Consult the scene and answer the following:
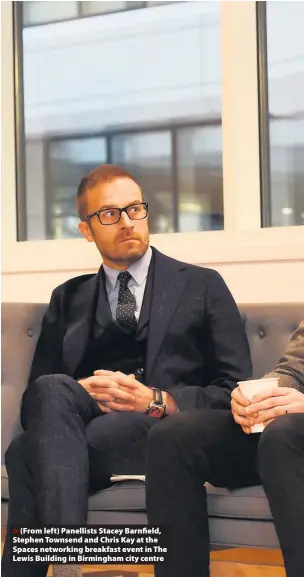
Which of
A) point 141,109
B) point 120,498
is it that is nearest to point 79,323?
point 120,498

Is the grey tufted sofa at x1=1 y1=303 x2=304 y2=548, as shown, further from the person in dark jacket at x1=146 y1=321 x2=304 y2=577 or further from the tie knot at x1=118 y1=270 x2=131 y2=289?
the tie knot at x1=118 y1=270 x2=131 y2=289

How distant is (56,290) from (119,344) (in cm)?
29

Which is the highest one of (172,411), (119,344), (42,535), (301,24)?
(301,24)

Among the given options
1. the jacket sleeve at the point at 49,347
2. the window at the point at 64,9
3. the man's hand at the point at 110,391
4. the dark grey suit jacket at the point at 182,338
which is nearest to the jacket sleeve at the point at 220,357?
the dark grey suit jacket at the point at 182,338

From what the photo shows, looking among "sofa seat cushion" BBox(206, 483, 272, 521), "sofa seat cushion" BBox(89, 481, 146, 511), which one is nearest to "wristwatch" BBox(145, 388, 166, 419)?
"sofa seat cushion" BBox(89, 481, 146, 511)

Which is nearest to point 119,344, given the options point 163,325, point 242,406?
point 163,325

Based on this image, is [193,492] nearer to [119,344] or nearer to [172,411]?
[172,411]

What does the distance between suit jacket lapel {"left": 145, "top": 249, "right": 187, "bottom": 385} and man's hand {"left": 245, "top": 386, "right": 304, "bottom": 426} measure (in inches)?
18.1

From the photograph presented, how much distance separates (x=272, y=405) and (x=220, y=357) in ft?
1.19

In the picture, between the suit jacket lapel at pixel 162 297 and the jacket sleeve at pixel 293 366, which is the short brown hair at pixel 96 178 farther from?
the jacket sleeve at pixel 293 366

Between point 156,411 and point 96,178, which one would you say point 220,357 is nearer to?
point 156,411

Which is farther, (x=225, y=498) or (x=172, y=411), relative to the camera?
(x=172, y=411)

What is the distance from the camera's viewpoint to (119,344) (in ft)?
7.00

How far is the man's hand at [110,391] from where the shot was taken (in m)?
2.01
